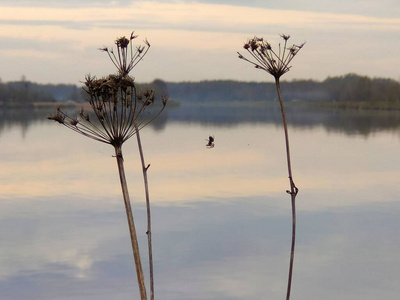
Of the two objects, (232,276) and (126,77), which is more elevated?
(126,77)

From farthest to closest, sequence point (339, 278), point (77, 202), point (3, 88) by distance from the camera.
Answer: point (3, 88), point (77, 202), point (339, 278)

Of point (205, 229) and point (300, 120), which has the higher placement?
point (205, 229)

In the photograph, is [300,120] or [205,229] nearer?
[205,229]

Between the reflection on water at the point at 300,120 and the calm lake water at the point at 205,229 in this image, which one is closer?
the calm lake water at the point at 205,229

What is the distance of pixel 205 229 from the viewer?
13.5m

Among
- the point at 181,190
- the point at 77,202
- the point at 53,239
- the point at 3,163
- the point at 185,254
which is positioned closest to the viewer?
the point at 185,254

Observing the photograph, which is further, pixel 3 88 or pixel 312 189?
pixel 3 88

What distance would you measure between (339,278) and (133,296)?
3077 mm

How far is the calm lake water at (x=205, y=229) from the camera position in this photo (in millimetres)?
9875

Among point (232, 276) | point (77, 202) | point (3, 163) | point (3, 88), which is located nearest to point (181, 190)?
point (77, 202)

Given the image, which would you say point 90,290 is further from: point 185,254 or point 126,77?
point 126,77

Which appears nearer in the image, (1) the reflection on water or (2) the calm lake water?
(2) the calm lake water

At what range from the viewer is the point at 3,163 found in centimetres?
2531

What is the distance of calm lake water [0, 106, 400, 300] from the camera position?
32.4 ft
